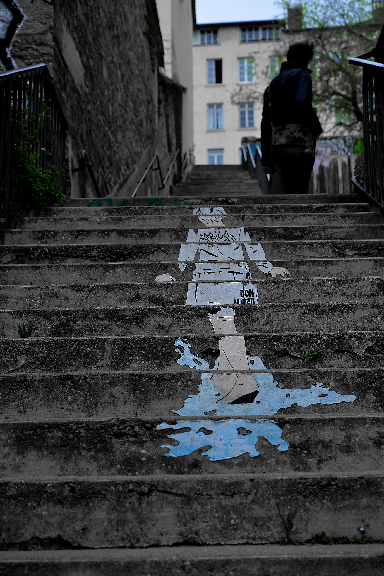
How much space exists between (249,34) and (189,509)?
31692 millimetres

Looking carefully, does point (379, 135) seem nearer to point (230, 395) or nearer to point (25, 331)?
point (230, 395)

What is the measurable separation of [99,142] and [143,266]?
4.05 metres

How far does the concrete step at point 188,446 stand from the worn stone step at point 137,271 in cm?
140

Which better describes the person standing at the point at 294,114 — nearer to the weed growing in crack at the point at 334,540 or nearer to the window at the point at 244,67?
the weed growing in crack at the point at 334,540

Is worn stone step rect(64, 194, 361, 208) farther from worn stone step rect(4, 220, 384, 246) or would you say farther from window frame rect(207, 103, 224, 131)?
window frame rect(207, 103, 224, 131)

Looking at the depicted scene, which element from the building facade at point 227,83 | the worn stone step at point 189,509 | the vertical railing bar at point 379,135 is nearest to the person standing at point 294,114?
the vertical railing bar at point 379,135

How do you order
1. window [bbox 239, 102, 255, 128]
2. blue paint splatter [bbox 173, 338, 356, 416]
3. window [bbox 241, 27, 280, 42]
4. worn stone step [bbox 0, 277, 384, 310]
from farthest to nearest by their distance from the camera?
window [bbox 241, 27, 280, 42] < window [bbox 239, 102, 255, 128] < worn stone step [bbox 0, 277, 384, 310] < blue paint splatter [bbox 173, 338, 356, 416]

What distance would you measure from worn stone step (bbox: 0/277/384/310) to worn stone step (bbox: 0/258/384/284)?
0.75 ft

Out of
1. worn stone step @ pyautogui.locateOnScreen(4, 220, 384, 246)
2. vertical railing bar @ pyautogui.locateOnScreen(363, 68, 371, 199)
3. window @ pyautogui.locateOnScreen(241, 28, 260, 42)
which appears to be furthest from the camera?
window @ pyautogui.locateOnScreen(241, 28, 260, 42)

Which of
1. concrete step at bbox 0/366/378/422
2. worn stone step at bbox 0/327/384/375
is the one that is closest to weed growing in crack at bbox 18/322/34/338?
worn stone step at bbox 0/327/384/375

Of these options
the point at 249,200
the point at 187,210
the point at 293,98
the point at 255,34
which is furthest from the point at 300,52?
the point at 255,34

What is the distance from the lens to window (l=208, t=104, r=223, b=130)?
28984mm

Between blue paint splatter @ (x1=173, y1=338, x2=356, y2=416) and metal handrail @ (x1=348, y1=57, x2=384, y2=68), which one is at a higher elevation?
metal handrail @ (x1=348, y1=57, x2=384, y2=68)

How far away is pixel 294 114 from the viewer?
5156 mm
